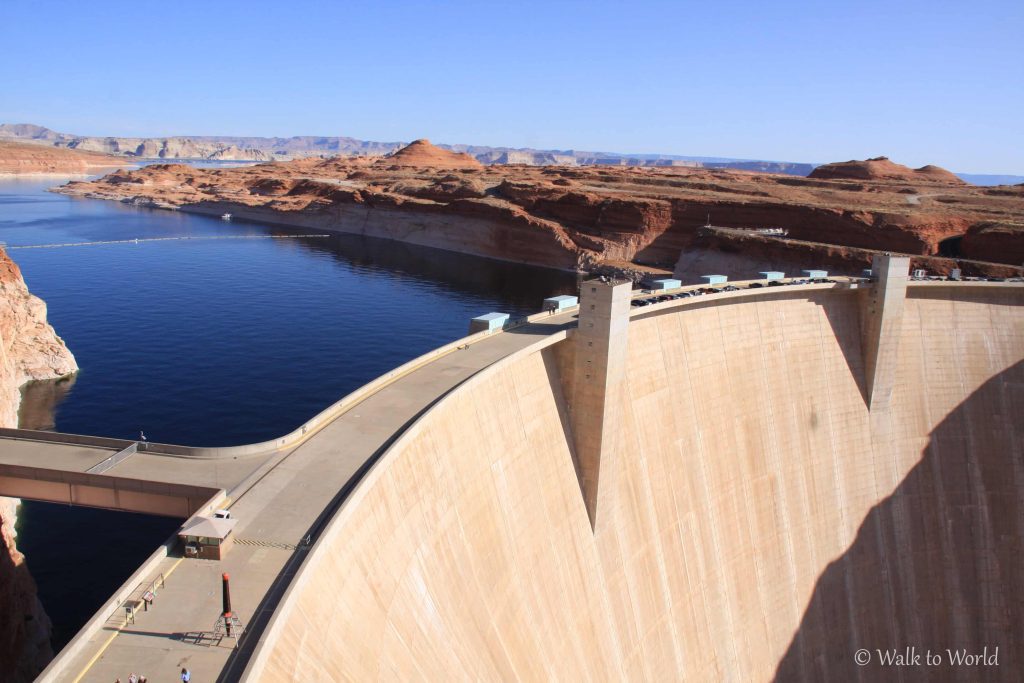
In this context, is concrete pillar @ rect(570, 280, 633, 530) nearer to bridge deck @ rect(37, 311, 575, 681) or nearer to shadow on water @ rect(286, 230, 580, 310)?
bridge deck @ rect(37, 311, 575, 681)

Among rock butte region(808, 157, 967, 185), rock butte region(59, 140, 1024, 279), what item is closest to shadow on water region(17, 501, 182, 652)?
rock butte region(59, 140, 1024, 279)

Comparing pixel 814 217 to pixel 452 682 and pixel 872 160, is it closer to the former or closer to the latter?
pixel 452 682

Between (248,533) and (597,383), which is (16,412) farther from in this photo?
(597,383)

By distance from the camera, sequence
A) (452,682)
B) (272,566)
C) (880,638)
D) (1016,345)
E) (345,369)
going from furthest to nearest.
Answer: (345,369), (1016,345), (880,638), (452,682), (272,566)

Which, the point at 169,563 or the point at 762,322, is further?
the point at 762,322

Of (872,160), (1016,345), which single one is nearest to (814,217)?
(1016,345)

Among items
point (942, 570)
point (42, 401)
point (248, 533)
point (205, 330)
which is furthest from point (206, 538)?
point (205, 330)

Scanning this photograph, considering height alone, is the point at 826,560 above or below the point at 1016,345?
below

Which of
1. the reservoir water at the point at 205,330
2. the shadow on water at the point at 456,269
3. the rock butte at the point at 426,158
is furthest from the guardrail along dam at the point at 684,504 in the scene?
the rock butte at the point at 426,158
